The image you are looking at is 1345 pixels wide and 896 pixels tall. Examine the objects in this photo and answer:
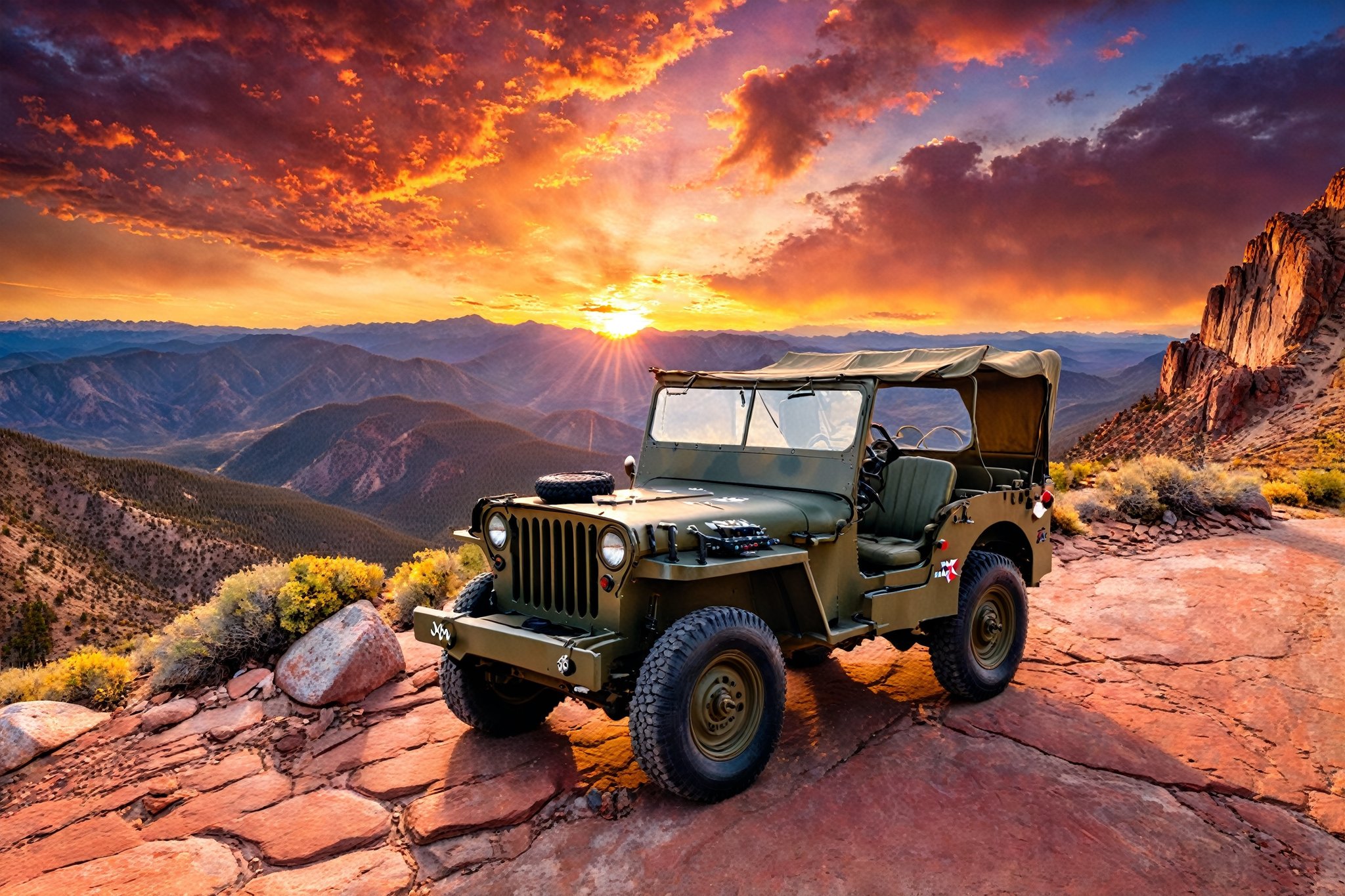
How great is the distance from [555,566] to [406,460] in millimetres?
142323

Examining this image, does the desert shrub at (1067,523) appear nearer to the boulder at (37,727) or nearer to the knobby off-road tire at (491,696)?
the knobby off-road tire at (491,696)

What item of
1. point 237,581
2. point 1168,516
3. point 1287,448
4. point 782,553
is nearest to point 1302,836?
point 782,553

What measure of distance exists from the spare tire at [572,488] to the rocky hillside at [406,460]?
3011 inches

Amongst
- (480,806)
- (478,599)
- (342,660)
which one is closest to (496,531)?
(478,599)

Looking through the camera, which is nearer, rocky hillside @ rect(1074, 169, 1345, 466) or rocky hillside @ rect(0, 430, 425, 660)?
rocky hillside @ rect(1074, 169, 1345, 466)

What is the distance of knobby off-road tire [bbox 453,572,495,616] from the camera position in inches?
178

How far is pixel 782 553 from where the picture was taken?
4090mm

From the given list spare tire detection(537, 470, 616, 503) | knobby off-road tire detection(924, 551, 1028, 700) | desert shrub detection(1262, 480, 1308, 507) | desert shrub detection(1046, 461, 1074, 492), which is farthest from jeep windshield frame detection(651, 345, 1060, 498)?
desert shrub detection(1262, 480, 1308, 507)

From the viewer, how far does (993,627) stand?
18.9 ft

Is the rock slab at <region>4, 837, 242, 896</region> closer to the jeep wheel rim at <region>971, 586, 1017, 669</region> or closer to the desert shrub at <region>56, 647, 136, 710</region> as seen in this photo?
the desert shrub at <region>56, 647, 136, 710</region>

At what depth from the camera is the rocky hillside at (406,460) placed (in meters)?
107

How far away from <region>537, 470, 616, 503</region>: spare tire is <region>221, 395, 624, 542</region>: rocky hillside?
76.5 metres

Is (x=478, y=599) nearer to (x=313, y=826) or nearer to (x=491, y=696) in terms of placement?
(x=491, y=696)

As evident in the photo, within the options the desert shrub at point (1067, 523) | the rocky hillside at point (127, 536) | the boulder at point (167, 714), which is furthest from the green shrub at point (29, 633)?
the desert shrub at point (1067, 523)
